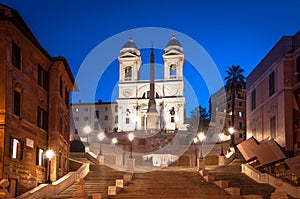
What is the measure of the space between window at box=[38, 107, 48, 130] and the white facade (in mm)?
85850

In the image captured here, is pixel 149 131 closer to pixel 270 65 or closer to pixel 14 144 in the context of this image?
pixel 270 65

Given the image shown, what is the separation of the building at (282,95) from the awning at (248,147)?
1.12 m

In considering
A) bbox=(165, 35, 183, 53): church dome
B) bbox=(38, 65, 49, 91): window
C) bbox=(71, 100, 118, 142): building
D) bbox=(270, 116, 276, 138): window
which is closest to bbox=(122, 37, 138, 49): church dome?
bbox=(165, 35, 183, 53): church dome

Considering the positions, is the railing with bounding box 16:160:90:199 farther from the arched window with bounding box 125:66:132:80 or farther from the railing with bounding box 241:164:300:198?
the arched window with bounding box 125:66:132:80

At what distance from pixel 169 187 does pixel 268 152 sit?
12.8 m

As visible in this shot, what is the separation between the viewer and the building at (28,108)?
28750 mm

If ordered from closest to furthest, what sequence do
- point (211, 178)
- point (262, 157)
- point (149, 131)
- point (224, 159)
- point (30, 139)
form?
1. point (30, 139)
2. point (211, 178)
3. point (262, 157)
4. point (224, 159)
5. point (149, 131)

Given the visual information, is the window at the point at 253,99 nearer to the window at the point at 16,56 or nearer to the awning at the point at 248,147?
the awning at the point at 248,147

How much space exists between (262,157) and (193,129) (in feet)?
164

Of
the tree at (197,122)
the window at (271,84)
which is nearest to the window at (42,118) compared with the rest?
the window at (271,84)

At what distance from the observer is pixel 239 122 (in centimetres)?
11738

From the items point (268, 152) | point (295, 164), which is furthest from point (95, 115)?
point (295, 164)

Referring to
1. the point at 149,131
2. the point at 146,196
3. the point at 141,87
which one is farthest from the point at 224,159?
the point at 141,87

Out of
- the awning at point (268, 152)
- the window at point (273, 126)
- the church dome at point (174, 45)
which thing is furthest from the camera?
the church dome at point (174, 45)
